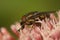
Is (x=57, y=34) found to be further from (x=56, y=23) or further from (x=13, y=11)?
(x=13, y=11)

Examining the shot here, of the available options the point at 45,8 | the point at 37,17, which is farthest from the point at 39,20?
the point at 45,8

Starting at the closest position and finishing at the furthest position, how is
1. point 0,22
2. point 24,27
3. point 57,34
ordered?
1. point 57,34
2. point 24,27
3. point 0,22

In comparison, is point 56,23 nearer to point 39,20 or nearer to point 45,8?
point 39,20

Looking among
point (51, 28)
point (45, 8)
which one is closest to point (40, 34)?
point (51, 28)

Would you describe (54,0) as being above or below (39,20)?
above

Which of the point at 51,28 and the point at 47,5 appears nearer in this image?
the point at 51,28

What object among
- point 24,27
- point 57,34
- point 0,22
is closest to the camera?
point 57,34
